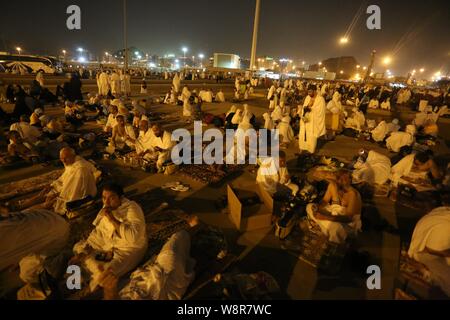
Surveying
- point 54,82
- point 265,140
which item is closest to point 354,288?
point 265,140

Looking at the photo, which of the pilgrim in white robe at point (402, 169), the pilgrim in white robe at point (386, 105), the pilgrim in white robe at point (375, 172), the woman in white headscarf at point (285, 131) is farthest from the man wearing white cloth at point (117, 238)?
the pilgrim in white robe at point (386, 105)

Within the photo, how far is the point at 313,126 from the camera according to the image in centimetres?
786

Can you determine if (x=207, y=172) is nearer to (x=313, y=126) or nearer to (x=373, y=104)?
(x=313, y=126)

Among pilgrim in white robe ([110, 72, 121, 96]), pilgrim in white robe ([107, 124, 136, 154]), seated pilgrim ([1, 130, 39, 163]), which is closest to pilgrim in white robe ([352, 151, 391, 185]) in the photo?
pilgrim in white robe ([107, 124, 136, 154])

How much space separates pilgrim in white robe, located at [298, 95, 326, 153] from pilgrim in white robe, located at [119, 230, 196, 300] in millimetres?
6120

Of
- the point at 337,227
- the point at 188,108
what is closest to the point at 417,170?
the point at 337,227

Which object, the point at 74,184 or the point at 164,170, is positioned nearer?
the point at 74,184

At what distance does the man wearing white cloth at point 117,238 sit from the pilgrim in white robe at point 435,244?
142 inches

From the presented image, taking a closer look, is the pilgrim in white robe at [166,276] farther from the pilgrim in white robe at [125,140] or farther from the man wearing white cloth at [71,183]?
the pilgrim in white robe at [125,140]

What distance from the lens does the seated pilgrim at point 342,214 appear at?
3717 millimetres

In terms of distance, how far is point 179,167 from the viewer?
6320mm

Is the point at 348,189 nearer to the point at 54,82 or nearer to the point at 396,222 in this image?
the point at 396,222

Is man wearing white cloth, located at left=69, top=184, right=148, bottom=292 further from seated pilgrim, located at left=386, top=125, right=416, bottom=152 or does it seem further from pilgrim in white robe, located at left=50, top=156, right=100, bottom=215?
seated pilgrim, located at left=386, top=125, right=416, bottom=152

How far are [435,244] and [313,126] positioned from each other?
519 cm
